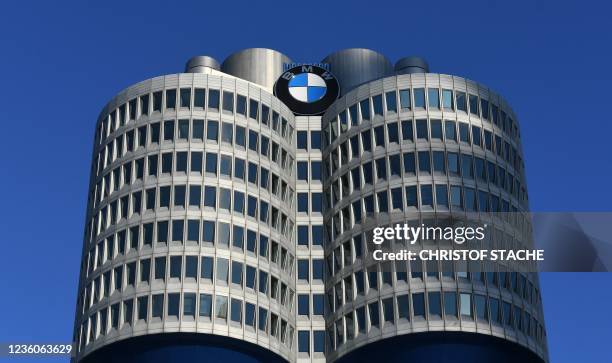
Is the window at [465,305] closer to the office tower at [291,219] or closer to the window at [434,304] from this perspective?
the office tower at [291,219]

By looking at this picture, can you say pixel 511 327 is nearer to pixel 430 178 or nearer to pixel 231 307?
pixel 430 178

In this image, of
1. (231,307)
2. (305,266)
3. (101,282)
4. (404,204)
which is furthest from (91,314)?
(404,204)

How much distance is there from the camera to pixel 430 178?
95812 millimetres

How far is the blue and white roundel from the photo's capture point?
367 ft

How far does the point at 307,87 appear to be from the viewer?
11288 cm

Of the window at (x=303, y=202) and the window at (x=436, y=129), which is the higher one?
the window at (x=436, y=129)

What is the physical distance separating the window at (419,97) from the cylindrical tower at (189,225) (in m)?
14.0

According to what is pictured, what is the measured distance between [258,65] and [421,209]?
30695 mm

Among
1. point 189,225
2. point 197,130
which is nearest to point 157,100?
point 197,130

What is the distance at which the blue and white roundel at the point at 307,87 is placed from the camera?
112 metres

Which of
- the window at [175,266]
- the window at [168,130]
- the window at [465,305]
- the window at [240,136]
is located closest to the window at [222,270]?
the window at [175,266]

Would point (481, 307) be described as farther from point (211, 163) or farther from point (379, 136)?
point (211, 163)

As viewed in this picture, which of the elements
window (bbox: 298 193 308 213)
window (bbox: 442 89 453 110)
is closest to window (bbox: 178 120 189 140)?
window (bbox: 298 193 308 213)

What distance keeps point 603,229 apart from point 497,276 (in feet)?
35.3
